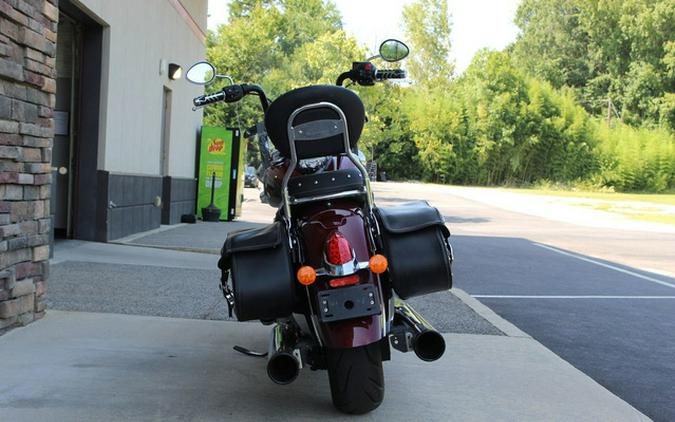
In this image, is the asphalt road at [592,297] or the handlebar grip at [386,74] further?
the asphalt road at [592,297]

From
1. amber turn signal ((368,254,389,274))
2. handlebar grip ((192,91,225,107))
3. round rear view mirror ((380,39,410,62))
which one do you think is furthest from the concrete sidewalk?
round rear view mirror ((380,39,410,62))

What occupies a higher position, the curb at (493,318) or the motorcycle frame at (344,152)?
the motorcycle frame at (344,152)

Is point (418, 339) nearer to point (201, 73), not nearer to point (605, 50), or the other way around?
point (201, 73)

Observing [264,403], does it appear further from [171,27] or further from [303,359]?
[171,27]

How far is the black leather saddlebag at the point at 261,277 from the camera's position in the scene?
10.3 feet

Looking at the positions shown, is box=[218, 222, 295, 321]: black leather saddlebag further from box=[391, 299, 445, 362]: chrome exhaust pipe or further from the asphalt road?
the asphalt road

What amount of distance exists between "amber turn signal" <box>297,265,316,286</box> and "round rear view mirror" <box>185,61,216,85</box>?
224cm

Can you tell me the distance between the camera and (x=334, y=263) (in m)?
3.08

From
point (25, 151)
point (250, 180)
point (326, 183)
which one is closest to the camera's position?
point (326, 183)

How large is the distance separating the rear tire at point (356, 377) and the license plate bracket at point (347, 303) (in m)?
0.16

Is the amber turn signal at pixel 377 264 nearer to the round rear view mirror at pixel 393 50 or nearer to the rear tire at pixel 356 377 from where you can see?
the rear tire at pixel 356 377

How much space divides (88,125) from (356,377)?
7.23 m

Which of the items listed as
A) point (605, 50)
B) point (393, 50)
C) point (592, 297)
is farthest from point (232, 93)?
point (605, 50)

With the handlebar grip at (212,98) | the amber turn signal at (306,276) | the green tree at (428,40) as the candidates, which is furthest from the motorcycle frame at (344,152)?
the green tree at (428,40)
